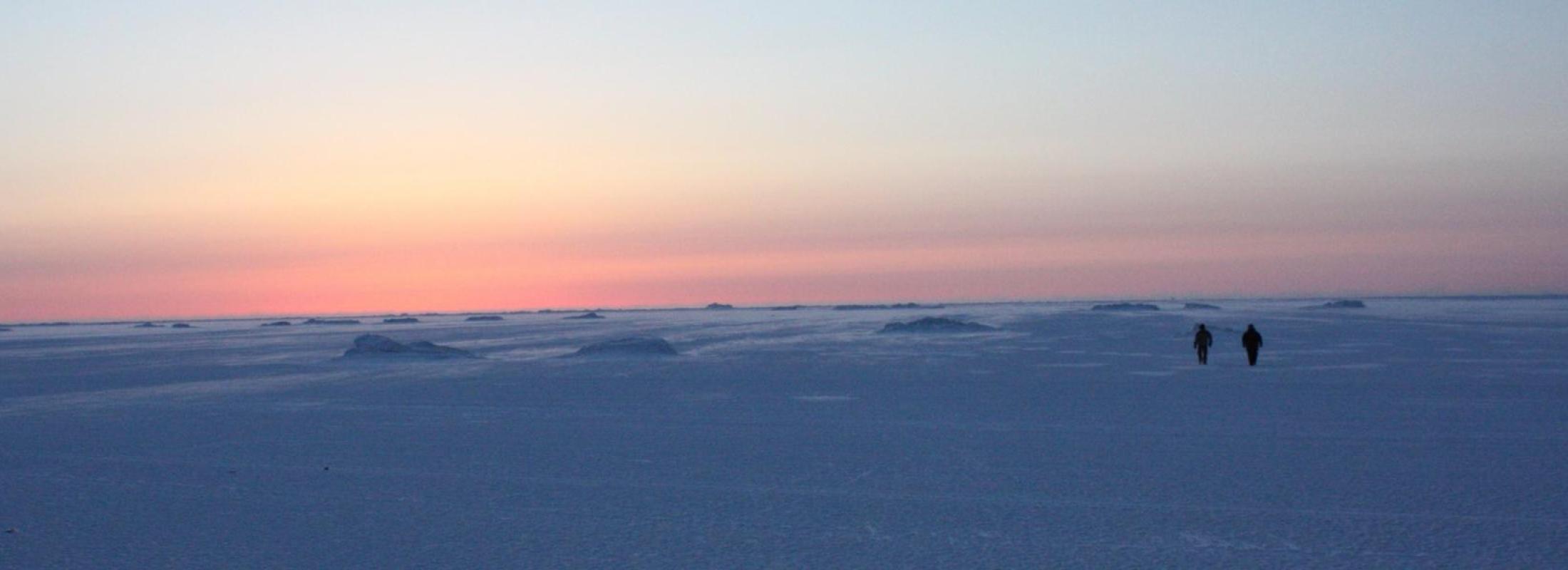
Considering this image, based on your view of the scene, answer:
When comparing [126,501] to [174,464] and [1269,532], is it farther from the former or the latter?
[1269,532]

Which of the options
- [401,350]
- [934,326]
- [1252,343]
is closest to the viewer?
[1252,343]

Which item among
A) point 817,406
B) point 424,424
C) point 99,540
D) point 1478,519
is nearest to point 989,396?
point 817,406

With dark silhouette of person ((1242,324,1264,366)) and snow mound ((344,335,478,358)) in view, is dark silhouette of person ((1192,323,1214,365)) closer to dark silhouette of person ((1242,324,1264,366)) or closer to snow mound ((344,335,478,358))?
dark silhouette of person ((1242,324,1264,366))

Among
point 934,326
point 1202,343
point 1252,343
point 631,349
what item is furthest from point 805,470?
point 934,326

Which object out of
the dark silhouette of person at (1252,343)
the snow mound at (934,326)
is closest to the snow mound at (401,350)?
the snow mound at (934,326)

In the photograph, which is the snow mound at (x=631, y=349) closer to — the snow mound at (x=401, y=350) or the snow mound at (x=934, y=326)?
the snow mound at (x=401, y=350)

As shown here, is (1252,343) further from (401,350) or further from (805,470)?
(401,350)
